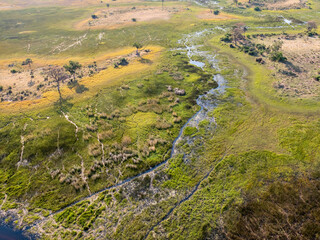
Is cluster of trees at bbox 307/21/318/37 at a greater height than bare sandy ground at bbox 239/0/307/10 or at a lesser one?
lesser

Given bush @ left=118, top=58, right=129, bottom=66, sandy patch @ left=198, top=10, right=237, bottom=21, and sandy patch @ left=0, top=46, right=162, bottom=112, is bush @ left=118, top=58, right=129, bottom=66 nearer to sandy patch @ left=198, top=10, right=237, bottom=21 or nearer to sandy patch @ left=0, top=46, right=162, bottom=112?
sandy patch @ left=0, top=46, right=162, bottom=112

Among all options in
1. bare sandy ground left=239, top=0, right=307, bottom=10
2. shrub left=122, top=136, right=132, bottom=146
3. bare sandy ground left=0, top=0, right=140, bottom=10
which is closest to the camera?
shrub left=122, top=136, right=132, bottom=146

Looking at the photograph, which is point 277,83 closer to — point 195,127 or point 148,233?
point 195,127

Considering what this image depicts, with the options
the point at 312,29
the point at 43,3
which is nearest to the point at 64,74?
the point at 312,29

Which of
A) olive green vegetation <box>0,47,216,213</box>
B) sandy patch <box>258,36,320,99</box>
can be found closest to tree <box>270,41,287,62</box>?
sandy patch <box>258,36,320,99</box>

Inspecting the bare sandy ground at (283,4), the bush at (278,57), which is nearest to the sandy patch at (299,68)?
the bush at (278,57)

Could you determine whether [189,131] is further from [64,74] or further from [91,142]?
[64,74]
